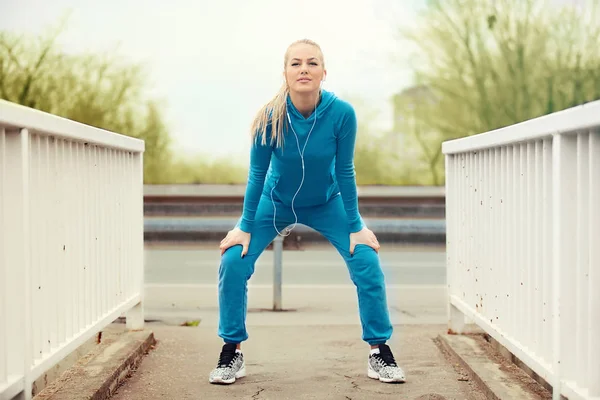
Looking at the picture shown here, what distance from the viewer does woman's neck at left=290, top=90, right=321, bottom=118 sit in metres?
4.44

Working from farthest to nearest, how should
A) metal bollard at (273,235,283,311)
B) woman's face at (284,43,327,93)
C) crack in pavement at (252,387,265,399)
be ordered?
metal bollard at (273,235,283,311), woman's face at (284,43,327,93), crack in pavement at (252,387,265,399)

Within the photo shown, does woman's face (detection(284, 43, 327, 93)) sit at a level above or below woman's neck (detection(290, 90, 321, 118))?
above

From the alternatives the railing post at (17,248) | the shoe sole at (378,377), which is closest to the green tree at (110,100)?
the shoe sole at (378,377)

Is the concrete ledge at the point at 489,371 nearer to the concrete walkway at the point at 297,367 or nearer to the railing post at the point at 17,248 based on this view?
the concrete walkway at the point at 297,367

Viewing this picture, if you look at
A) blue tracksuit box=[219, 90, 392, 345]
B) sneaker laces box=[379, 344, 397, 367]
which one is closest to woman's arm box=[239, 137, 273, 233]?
blue tracksuit box=[219, 90, 392, 345]

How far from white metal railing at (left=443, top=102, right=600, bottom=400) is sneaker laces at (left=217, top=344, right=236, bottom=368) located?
4.45ft

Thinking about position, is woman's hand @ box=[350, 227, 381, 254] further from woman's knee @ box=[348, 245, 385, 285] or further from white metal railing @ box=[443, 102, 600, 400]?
white metal railing @ box=[443, 102, 600, 400]

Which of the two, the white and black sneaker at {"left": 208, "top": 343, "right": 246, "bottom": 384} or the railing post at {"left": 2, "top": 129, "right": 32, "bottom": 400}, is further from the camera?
the white and black sneaker at {"left": 208, "top": 343, "right": 246, "bottom": 384}

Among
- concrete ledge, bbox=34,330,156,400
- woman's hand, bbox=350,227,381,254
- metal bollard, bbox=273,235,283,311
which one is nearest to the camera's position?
concrete ledge, bbox=34,330,156,400

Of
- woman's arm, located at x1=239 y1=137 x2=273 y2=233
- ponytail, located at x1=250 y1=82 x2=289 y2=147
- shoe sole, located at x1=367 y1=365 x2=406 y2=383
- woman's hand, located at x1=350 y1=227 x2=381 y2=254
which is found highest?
ponytail, located at x1=250 y1=82 x2=289 y2=147

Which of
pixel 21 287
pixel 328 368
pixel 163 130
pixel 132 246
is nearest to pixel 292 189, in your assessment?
pixel 328 368

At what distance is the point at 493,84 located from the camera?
19.3 meters

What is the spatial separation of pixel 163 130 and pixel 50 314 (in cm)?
1568

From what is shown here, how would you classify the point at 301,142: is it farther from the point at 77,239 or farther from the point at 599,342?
the point at 599,342
